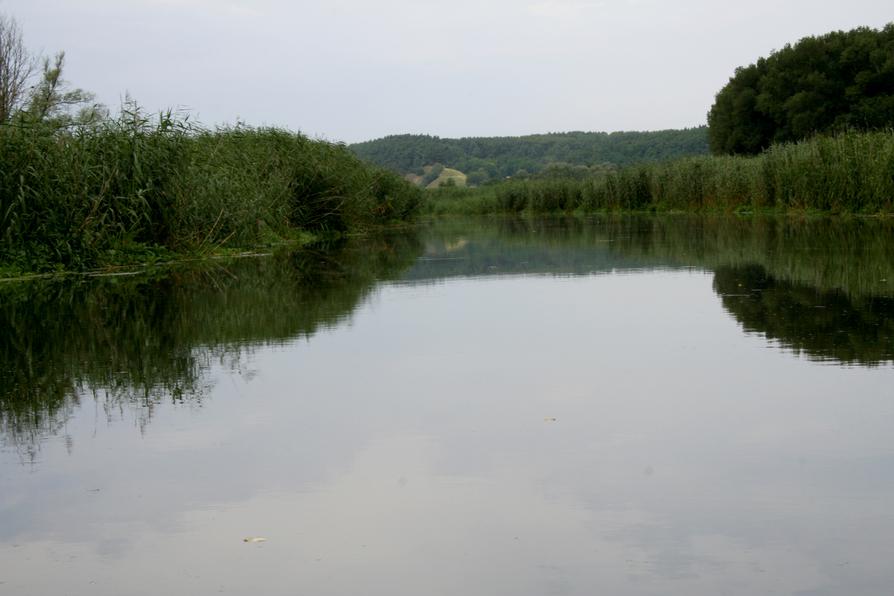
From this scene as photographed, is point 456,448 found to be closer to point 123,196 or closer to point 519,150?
point 123,196

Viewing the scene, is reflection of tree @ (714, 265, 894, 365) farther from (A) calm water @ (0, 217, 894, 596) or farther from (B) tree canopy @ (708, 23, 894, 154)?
(B) tree canopy @ (708, 23, 894, 154)

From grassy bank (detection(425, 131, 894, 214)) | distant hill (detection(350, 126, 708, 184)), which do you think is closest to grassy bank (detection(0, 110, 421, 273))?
grassy bank (detection(425, 131, 894, 214))

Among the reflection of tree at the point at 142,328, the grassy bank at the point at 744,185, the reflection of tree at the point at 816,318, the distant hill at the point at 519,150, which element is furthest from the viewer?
the distant hill at the point at 519,150

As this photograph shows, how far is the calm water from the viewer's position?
3.48m

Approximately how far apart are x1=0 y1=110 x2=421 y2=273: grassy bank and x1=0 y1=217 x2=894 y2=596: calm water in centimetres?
512

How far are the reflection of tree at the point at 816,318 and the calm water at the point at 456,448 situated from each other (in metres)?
0.05

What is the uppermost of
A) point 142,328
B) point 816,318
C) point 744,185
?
point 744,185

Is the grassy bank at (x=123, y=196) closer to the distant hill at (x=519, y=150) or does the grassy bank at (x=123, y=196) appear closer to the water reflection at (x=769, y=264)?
the water reflection at (x=769, y=264)

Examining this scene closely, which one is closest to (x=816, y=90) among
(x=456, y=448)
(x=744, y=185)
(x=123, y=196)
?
(x=744, y=185)

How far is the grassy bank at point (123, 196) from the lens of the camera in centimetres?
1548

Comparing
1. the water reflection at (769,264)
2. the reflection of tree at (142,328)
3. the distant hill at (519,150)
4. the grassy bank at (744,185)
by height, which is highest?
the distant hill at (519,150)

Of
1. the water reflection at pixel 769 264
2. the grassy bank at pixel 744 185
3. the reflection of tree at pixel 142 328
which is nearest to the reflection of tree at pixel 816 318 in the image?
the water reflection at pixel 769 264

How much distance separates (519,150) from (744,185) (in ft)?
272

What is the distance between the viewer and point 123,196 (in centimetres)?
1689
